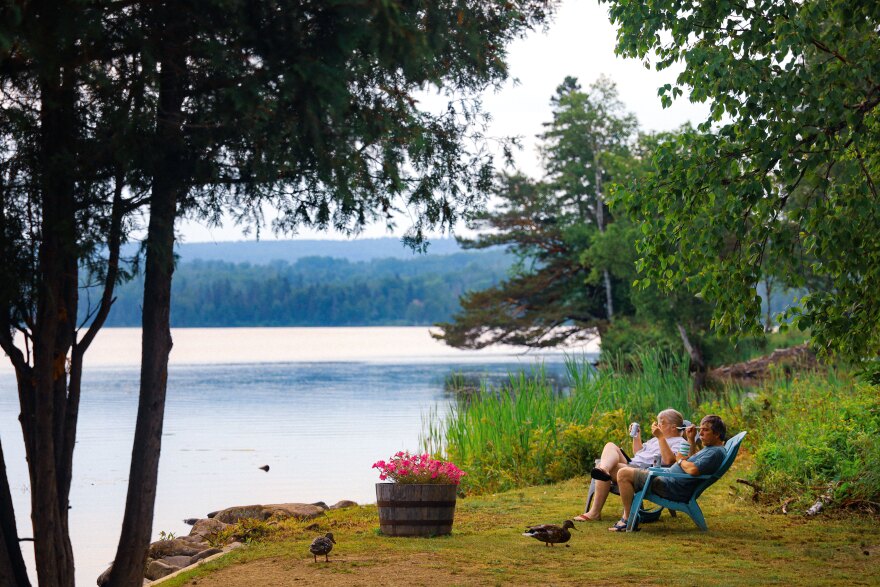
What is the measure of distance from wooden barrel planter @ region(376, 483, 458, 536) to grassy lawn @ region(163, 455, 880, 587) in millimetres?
149

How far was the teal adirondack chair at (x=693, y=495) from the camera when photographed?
8031 millimetres

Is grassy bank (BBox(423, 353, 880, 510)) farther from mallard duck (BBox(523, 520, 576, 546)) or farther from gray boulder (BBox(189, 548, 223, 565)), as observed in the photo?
gray boulder (BBox(189, 548, 223, 565))

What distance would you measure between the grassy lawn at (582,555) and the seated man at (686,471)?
1.03 feet

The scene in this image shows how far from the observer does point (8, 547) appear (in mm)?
5930

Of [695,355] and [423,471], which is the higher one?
[695,355]

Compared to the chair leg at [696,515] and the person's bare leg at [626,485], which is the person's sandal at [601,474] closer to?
the person's bare leg at [626,485]

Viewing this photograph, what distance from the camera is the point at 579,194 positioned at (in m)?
46.3

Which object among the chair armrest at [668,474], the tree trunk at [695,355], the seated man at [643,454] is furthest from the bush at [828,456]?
the tree trunk at [695,355]

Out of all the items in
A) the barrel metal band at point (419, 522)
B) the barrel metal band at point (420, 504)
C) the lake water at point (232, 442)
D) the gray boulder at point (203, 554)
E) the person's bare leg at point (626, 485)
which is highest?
the person's bare leg at point (626, 485)

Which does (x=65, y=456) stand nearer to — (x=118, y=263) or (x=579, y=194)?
(x=118, y=263)

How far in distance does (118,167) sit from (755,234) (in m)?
4.21

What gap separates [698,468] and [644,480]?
0.48 metres

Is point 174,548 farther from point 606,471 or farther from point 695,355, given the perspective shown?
point 695,355

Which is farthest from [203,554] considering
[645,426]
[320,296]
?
[320,296]
